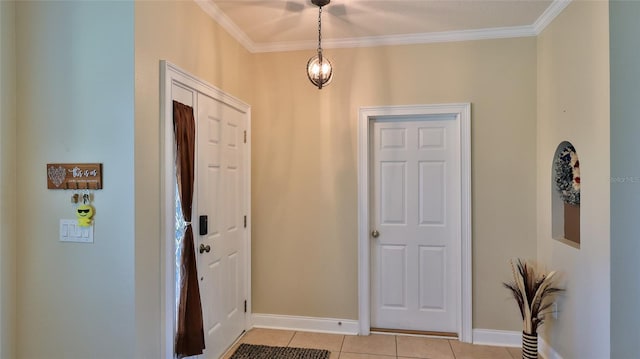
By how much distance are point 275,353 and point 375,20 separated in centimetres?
282

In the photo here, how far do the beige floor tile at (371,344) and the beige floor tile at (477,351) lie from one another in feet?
1.69

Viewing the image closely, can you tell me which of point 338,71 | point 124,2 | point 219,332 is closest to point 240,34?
point 338,71

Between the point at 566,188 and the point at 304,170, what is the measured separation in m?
2.10

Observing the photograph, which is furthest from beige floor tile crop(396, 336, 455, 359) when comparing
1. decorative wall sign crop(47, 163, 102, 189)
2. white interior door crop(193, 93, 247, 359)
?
decorative wall sign crop(47, 163, 102, 189)

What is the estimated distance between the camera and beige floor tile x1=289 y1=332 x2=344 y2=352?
2867mm

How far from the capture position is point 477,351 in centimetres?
277

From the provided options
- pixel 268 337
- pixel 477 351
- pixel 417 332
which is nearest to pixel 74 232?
pixel 268 337

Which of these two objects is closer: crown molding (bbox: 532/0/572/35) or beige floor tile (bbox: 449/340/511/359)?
crown molding (bbox: 532/0/572/35)

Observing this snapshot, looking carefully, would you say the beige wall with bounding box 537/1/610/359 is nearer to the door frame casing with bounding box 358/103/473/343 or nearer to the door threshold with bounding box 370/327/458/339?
the door frame casing with bounding box 358/103/473/343

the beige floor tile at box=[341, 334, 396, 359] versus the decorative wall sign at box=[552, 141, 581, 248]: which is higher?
the decorative wall sign at box=[552, 141, 581, 248]

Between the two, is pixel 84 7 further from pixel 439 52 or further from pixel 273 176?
pixel 439 52

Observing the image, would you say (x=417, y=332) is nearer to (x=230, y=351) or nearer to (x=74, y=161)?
(x=230, y=351)

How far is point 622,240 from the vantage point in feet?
6.17

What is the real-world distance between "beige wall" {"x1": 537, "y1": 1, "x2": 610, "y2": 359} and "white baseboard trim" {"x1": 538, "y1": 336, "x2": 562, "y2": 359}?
0.05 metres
